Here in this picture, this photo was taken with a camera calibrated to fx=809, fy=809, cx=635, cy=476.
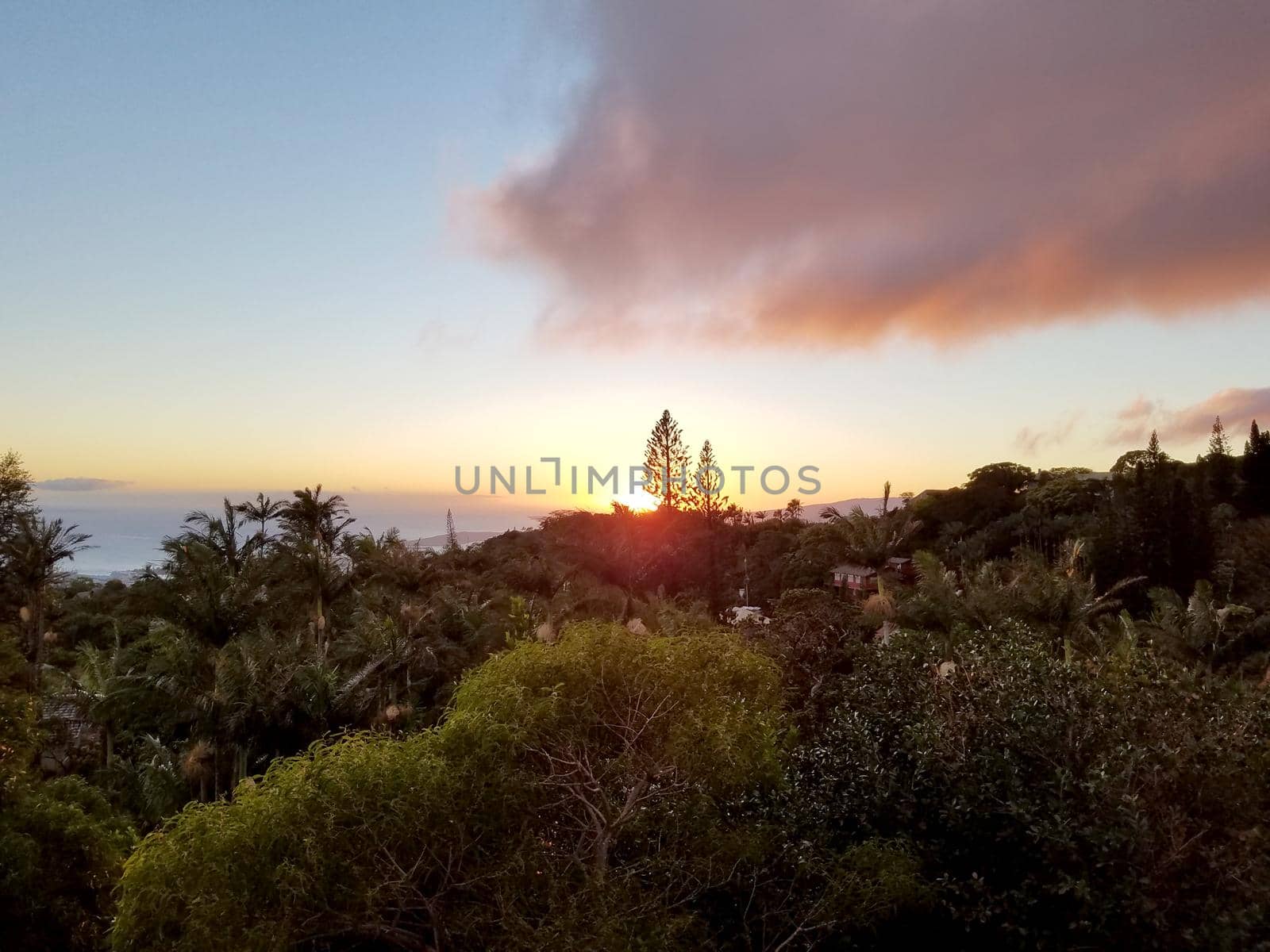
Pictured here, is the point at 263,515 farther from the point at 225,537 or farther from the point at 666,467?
the point at 666,467

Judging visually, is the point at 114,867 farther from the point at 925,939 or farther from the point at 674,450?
the point at 674,450

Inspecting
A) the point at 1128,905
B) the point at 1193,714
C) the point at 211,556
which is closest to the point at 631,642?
the point at 1128,905

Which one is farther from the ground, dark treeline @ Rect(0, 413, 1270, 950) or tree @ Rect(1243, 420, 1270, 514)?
tree @ Rect(1243, 420, 1270, 514)

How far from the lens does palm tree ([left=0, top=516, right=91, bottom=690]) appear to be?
23.2m

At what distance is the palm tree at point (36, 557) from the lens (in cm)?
2323

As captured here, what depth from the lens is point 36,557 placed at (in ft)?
77.0

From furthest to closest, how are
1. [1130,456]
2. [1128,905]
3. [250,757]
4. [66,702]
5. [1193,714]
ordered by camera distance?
[1130,456], [66,702], [250,757], [1193,714], [1128,905]

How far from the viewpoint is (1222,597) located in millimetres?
25500

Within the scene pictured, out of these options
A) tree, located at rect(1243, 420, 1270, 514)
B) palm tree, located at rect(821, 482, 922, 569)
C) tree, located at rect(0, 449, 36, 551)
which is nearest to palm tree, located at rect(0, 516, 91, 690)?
tree, located at rect(0, 449, 36, 551)

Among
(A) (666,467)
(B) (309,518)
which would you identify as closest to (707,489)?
(A) (666,467)

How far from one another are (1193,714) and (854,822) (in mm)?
3330

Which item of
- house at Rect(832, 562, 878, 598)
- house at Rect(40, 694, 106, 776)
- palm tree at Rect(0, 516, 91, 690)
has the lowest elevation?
house at Rect(40, 694, 106, 776)

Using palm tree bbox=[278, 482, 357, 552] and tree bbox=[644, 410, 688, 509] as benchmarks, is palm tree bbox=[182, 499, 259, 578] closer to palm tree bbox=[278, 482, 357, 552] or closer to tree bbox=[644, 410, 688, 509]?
palm tree bbox=[278, 482, 357, 552]

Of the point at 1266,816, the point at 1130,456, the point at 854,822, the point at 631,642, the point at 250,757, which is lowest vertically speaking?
the point at 250,757
